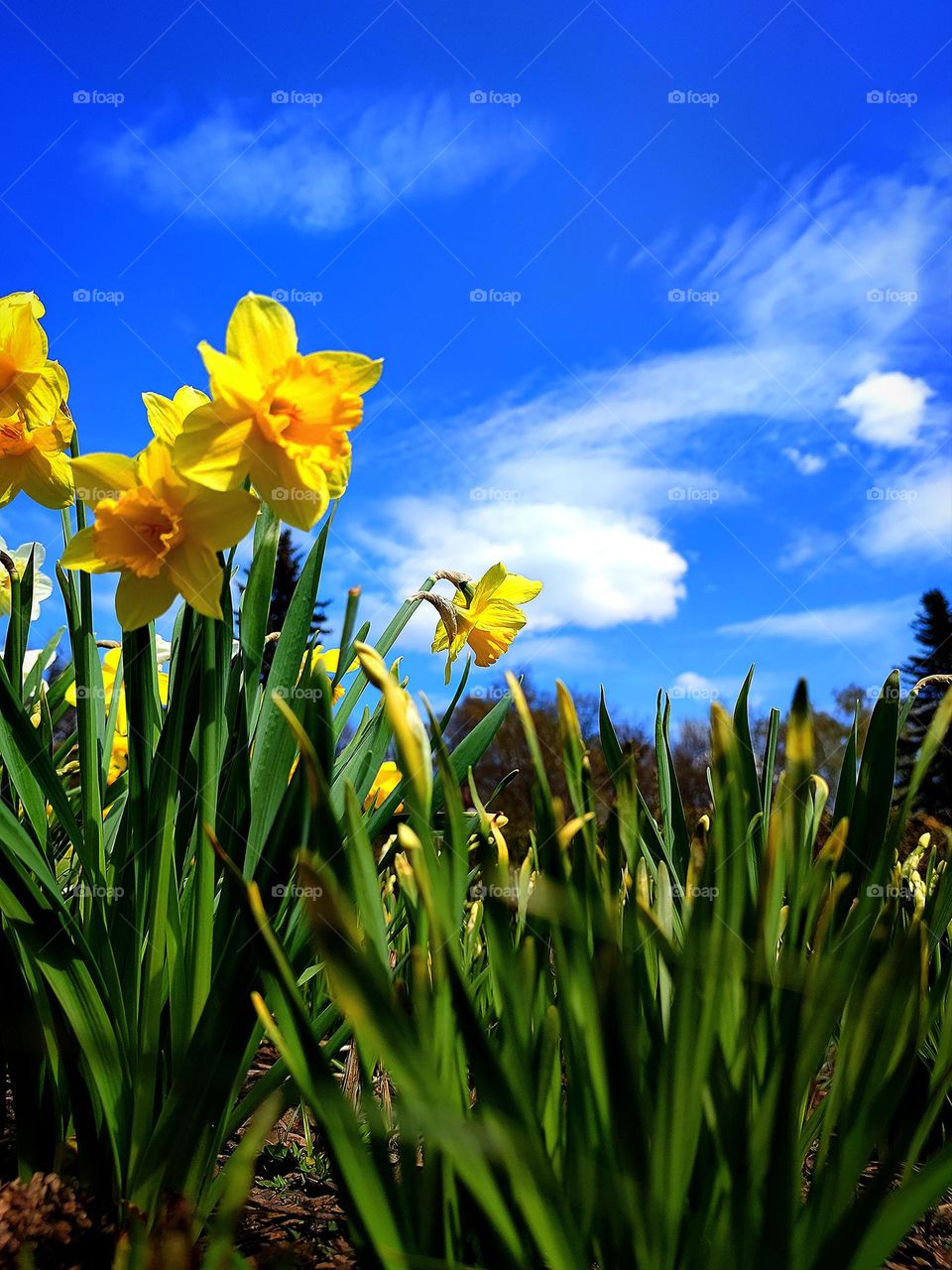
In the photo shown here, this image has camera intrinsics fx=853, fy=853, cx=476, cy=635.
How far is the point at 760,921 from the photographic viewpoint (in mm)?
829

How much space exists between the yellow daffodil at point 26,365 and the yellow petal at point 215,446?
19.6 inches

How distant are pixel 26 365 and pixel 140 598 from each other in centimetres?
55

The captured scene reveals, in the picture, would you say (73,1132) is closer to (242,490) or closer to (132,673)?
(132,673)

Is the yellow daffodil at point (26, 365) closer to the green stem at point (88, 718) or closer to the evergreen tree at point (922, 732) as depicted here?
the green stem at point (88, 718)

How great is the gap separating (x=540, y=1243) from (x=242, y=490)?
952 millimetres

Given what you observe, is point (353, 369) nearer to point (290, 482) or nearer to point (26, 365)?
point (290, 482)

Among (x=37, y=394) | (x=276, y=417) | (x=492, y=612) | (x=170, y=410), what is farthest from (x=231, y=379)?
(x=492, y=612)

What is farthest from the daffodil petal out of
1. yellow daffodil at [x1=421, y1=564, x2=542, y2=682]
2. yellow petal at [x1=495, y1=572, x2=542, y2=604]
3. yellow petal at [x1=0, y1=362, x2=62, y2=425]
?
yellow petal at [x1=495, y1=572, x2=542, y2=604]

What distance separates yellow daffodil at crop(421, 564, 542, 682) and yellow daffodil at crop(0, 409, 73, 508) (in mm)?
778

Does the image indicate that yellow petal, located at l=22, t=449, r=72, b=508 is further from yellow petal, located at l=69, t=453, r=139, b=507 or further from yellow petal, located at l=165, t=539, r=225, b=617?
yellow petal, located at l=165, t=539, r=225, b=617

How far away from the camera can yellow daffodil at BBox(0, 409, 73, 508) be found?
1.44m

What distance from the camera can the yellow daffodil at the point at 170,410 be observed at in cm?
123

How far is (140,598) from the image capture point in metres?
1.21

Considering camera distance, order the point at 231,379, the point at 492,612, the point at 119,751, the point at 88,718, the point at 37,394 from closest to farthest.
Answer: the point at 231,379 < the point at 88,718 < the point at 37,394 < the point at 492,612 < the point at 119,751
